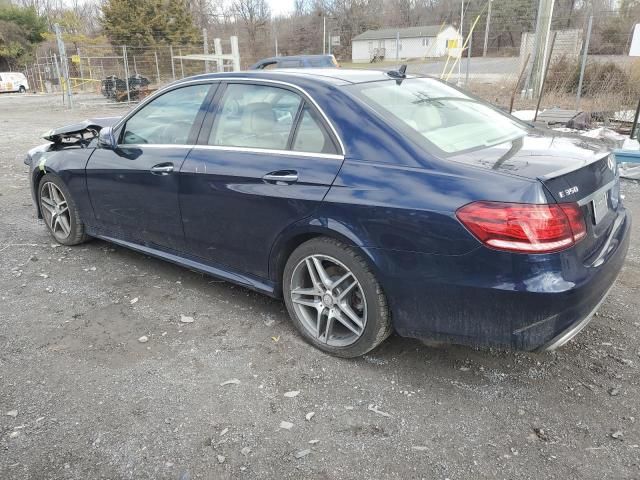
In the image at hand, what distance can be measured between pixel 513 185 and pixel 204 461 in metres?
1.90

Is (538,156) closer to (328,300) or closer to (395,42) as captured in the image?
(328,300)

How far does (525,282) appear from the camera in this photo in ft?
7.96

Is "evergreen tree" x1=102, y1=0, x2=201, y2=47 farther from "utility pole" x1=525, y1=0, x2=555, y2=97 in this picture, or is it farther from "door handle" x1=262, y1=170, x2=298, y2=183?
"door handle" x1=262, y1=170, x2=298, y2=183

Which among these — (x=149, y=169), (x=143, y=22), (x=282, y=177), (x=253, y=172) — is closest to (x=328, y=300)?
(x=282, y=177)

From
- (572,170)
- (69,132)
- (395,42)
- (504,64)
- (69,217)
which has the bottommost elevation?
(69,217)

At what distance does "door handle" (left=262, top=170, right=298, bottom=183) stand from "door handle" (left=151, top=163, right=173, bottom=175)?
910 mm

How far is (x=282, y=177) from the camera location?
3139 millimetres

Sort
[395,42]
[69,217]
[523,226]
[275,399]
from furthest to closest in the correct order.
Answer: [395,42]
[69,217]
[275,399]
[523,226]

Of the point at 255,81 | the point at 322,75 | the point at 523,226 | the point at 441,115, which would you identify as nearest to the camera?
the point at 523,226

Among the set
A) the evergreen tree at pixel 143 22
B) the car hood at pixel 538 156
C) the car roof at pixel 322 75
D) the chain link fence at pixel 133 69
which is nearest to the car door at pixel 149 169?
the car roof at pixel 322 75

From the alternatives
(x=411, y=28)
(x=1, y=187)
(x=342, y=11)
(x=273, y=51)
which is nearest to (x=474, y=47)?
(x=273, y=51)

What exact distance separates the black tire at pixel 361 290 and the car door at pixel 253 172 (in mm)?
194

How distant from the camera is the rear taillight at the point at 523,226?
94.2 inches

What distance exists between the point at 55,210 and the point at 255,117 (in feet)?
9.01
